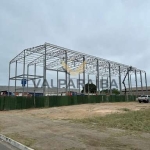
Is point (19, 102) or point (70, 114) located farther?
point (19, 102)

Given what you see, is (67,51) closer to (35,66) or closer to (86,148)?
(35,66)

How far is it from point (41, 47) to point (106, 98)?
60.5 feet

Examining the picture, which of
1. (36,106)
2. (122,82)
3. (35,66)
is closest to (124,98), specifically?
(122,82)

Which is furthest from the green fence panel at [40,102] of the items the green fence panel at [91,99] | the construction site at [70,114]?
the green fence panel at [91,99]

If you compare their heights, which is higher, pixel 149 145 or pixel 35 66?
pixel 35 66

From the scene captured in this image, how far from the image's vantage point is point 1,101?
2705 cm

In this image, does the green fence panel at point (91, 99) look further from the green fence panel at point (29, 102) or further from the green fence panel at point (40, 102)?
the green fence panel at point (29, 102)

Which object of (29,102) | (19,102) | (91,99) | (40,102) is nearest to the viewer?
(19,102)

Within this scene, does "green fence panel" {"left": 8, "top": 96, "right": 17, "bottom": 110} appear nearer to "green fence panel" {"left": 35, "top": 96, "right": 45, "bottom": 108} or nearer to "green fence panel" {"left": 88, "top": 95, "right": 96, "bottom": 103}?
"green fence panel" {"left": 35, "top": 96, "right": 45, "bottom": 108}

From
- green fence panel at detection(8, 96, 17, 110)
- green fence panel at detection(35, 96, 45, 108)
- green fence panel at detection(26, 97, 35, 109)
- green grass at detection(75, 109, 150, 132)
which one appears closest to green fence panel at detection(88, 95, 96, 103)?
green fence panel at detection(35, 96, 45, 108)

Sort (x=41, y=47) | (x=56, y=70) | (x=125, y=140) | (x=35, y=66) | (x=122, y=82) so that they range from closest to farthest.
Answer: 1. (x=125, y=140)
2. (x=41, y=47)
3. (x=35, y=66)
4. (x=56, y=70)
5. (x=122, y=82)

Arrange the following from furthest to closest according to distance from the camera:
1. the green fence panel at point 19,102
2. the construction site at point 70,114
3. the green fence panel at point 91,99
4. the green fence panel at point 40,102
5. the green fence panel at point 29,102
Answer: the green fence panel at point 91,99 → the green fence panel at point 40,102 → the green fence panel at point 29,102 → the green fence panel at point 19,102 → the construction site at point 70,114

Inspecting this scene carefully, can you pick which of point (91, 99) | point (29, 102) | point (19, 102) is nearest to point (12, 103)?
point (19, 102)

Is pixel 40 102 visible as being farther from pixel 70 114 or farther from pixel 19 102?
pixel 70 114
